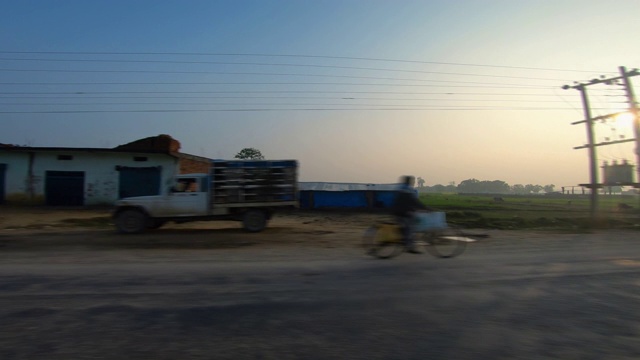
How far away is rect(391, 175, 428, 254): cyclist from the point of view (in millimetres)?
10273

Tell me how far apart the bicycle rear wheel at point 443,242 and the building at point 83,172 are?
71.4 feet

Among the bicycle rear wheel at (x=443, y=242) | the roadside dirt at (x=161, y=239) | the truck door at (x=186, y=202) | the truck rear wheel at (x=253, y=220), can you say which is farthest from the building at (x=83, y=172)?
the bicycle rear wheel at (x=443, y=242)

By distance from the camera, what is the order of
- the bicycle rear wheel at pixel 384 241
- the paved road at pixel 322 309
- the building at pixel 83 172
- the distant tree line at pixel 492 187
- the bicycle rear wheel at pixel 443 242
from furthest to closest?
the distant tree line at pixel 492 187 → the building at pixel 83 172 → the bicycle rear wheel at pixel 443 242 → the bicycle rear wheel at pixel 384 241 → the paved road at pixel 322 309

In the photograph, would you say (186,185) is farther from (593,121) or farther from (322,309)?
(593,121)

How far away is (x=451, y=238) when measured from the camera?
10648 millimetres

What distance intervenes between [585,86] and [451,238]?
21702 millimetres

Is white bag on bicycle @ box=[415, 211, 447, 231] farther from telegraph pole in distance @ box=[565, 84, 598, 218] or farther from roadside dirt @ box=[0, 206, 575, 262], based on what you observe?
telegraph pole in distance @ box=[565, 84, 598, 218]

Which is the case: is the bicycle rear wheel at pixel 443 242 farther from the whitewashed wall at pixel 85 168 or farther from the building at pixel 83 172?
the building at pixel 83 172

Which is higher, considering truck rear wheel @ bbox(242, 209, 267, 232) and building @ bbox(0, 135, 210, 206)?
building @ bbox(0, 135, 210, 206)

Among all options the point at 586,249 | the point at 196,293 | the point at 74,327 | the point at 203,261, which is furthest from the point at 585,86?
the point at 74,327

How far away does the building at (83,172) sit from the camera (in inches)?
1098

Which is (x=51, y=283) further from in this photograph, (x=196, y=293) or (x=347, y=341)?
(x=347, y=341)

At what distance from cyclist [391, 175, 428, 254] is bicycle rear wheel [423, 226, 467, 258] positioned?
1.54 feet

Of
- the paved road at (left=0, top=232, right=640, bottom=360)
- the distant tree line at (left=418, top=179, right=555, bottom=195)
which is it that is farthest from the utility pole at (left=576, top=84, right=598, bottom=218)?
the distant tree line at (left=418, top=179, right=555, bottom=195)
